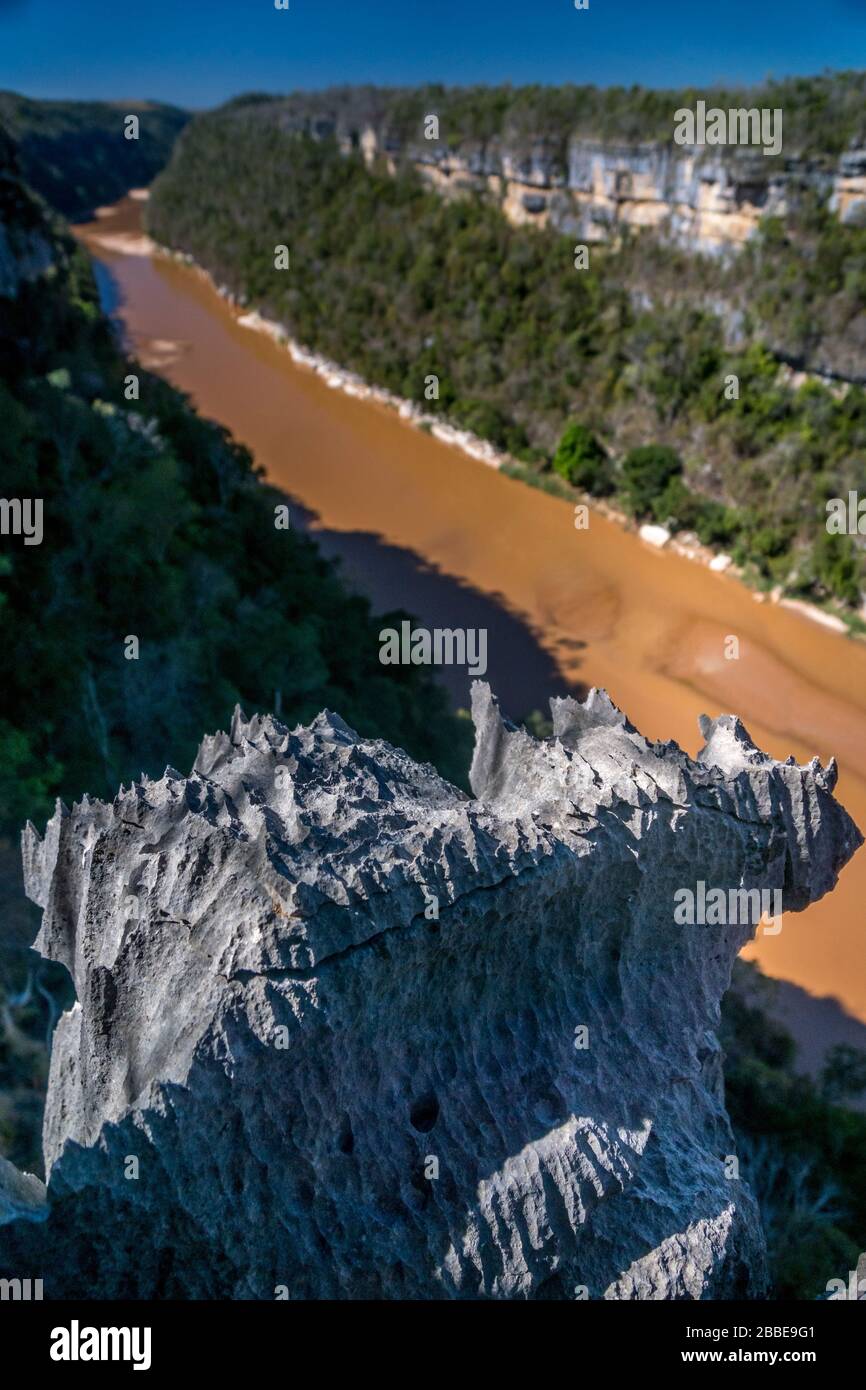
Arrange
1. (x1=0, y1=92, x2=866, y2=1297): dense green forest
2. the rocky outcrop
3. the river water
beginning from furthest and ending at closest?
1. the rocky outcrop
2. the river water
3. (x1=0, y1=92, x2=866, y2=1297): dense green forest

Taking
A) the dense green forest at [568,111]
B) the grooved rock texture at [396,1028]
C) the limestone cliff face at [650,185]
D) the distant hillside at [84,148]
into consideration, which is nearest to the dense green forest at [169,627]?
the grooved rock texture at [396,1028]

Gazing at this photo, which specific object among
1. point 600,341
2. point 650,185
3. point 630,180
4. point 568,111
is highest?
point 568,111

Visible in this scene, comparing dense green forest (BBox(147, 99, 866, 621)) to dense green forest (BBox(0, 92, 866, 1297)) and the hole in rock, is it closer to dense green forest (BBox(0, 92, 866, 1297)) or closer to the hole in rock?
dense green forest (BBox(0, 92, 866, 1297))

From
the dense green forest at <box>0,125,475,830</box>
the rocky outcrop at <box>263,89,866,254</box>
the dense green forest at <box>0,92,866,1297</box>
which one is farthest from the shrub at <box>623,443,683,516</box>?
the dense green forest at <box>0,125,475,830</box>

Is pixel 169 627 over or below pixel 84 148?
below

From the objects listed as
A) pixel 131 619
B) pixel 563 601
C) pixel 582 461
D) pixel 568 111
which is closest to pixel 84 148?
pixel 568 111

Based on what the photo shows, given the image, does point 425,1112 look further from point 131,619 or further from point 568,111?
point 568,111

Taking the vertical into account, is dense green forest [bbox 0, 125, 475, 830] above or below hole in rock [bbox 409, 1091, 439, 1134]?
above
